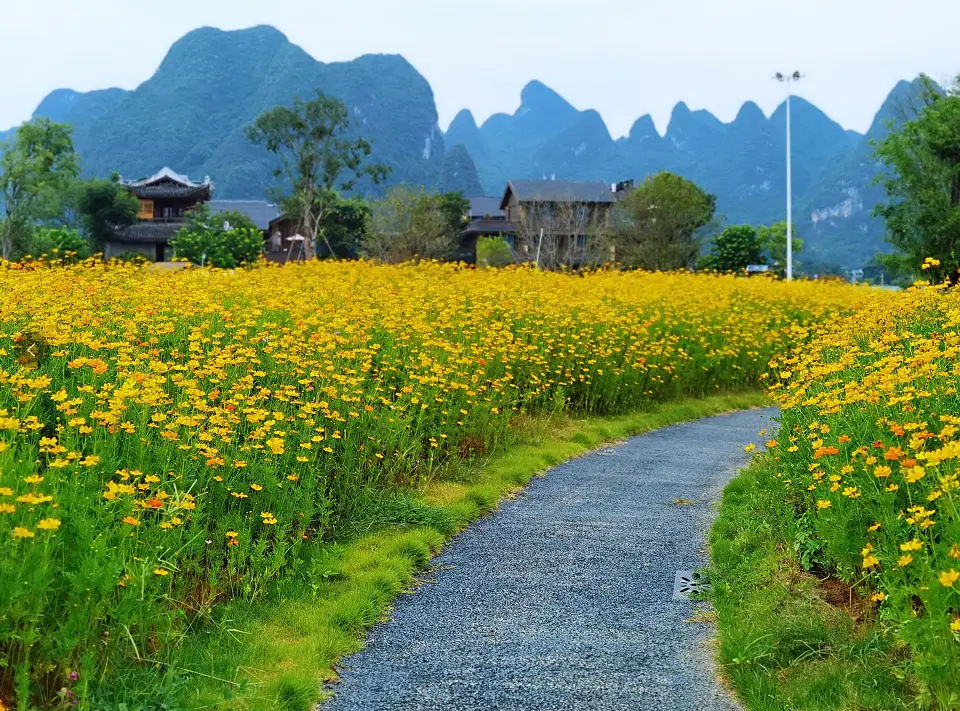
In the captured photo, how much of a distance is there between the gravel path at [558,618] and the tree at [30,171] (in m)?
36.9

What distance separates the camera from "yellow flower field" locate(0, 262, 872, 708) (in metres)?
3.24

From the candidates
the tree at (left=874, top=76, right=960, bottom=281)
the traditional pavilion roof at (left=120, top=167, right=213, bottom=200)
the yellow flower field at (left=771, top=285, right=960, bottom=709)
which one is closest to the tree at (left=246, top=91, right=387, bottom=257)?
the traditional pavilion roof at (left=120, top=167, right=213, bottom=200)

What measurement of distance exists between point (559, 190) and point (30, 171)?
33762mm

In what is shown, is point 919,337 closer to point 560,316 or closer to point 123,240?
point 560,316

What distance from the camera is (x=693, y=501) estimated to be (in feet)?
22.6

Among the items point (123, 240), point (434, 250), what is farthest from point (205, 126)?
point (434, 250)

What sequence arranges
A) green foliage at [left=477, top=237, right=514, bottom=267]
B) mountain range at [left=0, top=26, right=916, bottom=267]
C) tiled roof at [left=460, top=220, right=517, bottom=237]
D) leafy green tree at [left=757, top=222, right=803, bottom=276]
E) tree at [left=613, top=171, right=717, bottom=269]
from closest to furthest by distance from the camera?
tree at [left=613, top=171, right=717, bottom=269] < green foliage at [left=477, top=237, right=514, bottom=267] < tiled roof at [left=460, top=220, right=517, bottom=237] < leafy green tree at [left=757, top=222, right=803, bottom=276] < mountain range at [left=0, top=26, right=916, bottom=267]

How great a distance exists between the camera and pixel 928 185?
24.0 metres

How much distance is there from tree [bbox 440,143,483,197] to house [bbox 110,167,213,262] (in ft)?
176

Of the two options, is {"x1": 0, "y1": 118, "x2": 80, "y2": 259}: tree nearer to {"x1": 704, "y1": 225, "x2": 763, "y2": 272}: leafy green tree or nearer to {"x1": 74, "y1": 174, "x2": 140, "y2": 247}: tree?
{"x1": 74, "y1": 174, "x2": 140, "y2": 247}: tree

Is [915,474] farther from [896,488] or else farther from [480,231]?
[480,231]

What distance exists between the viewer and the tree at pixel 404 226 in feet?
129

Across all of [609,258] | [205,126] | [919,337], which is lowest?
[919,337]

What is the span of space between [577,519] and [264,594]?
2.69 m
